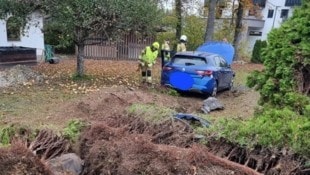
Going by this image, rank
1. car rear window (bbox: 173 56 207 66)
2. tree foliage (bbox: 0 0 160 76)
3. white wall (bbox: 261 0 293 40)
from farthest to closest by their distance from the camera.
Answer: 1. white wall (bbox: 261 0 293 40)
2. car rear window (bbox: 173 56 207 66)
3. tree foliage (bbox: 0 0 160 76)

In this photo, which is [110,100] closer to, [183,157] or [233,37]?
[183,157]

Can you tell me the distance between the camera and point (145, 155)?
3857 millimetres

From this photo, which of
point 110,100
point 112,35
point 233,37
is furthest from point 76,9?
point 233,37

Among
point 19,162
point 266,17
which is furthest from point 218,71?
point 266,17

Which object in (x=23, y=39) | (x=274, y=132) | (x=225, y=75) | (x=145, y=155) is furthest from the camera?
(x=23, y=39)

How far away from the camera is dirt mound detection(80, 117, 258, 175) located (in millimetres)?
3705

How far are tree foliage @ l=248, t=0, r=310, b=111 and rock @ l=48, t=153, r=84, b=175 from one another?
3.43m

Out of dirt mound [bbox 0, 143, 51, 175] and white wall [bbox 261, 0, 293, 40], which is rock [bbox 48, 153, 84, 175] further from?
white wall [bbox 261, 0, 293, 40]

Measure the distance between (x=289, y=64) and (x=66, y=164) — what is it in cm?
405

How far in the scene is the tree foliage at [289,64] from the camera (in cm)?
579

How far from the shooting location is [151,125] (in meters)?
5.06

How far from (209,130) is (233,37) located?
2652 centimetres

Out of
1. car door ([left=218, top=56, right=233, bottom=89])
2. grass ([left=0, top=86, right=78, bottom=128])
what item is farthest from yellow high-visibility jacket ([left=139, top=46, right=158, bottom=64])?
grass ([left=0, top=86, right=78, bottom=128])

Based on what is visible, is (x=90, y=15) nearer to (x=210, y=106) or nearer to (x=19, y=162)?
(x=210, y=106)
